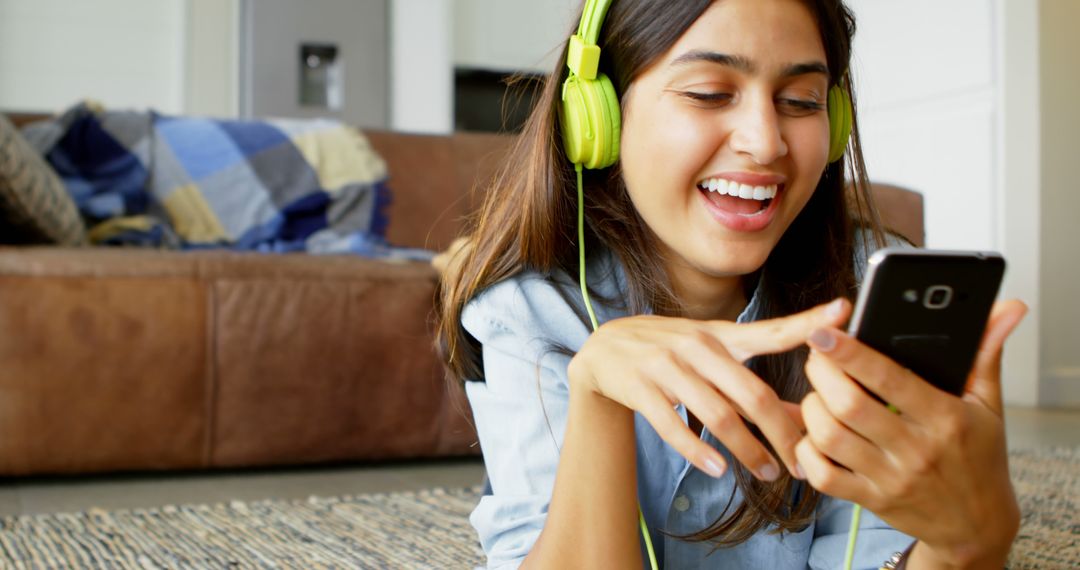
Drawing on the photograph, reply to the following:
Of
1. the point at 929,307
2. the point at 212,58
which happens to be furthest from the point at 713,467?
the point at 212,58

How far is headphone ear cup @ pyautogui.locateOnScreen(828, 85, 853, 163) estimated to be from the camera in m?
0.84

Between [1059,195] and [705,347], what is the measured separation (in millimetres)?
3029

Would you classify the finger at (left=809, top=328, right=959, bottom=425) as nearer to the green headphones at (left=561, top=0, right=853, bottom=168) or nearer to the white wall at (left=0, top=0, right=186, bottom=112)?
the green headphones at (left=561, top=0, right=853, bottom=168)

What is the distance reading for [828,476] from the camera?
0.47 m

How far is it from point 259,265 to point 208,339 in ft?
0.51

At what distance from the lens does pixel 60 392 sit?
5.57 feet

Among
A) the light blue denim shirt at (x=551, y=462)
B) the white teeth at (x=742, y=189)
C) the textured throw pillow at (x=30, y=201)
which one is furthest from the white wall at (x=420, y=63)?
the white teeth at (x=742, y=189)

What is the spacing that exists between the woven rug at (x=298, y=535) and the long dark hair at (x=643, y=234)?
38cm

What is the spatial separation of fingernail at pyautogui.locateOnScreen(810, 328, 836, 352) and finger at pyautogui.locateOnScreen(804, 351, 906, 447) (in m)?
0.01

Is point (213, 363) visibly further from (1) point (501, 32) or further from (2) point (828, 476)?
(1) point (501, 32)

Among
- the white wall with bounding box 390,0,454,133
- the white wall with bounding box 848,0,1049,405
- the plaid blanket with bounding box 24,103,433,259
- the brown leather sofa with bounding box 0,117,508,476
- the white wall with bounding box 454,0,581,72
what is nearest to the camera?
the brown leather sofa with bounding box 0,117,508,476

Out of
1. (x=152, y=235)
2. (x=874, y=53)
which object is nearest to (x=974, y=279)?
(x=152, y=235)

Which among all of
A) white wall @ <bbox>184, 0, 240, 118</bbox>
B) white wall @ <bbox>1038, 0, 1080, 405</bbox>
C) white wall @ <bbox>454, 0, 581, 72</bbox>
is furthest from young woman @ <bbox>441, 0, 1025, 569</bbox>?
white wall @ <bbox>454, 0, 581, 72</bbox>

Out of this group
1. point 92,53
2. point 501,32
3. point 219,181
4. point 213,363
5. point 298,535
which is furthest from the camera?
point 501,32
